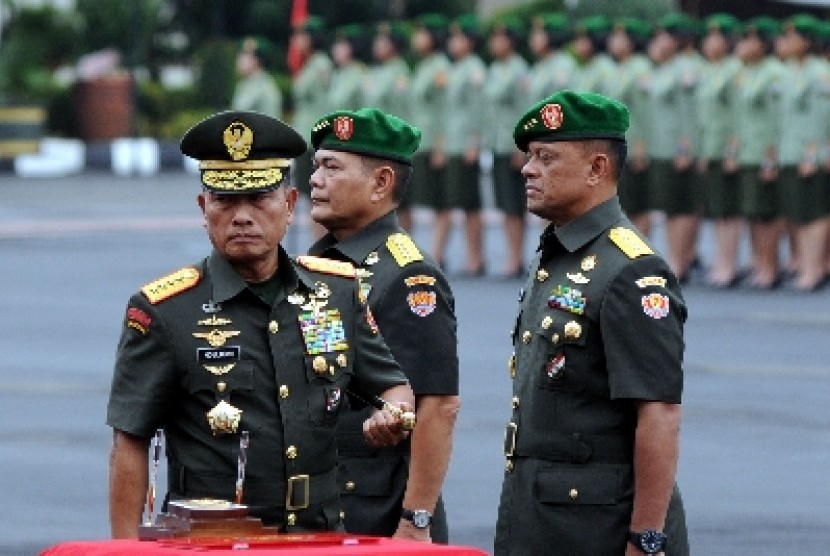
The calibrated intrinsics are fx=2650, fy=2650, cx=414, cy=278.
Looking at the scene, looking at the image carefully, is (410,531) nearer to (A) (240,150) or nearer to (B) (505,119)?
(A) (240,150)

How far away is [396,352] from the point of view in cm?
661

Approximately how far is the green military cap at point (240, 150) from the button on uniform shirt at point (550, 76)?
16643mm

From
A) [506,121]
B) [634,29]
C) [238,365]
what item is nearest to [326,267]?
[238,365]

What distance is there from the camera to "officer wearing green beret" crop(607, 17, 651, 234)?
71.5 feet

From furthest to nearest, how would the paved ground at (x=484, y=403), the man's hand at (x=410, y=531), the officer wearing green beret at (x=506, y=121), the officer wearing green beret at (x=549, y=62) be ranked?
the officer wearing green beret at (x=506, y=121)
the officer wearing green beret at (x=549, y=62)
the paved ground at (x=484, y=403)
the man's hand at (x=410, y=531)

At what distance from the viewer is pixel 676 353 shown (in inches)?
232

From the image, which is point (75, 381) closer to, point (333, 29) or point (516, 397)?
point (516, 397)

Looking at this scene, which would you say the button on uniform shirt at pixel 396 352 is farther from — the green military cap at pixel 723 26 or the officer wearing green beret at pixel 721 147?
the green military cap at pixel 723 26

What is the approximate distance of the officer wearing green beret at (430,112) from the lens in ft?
75.4

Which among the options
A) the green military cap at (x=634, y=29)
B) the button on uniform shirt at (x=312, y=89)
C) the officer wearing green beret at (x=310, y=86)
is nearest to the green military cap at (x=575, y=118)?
the green military cap at (x=634, y=29)

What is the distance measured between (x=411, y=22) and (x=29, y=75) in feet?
20.9

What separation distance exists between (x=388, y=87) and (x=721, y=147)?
3.19 m

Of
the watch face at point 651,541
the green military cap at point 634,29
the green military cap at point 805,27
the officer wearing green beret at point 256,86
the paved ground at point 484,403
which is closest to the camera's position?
the watch face at point 651,541

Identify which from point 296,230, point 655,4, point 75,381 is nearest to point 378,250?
point 75,381
